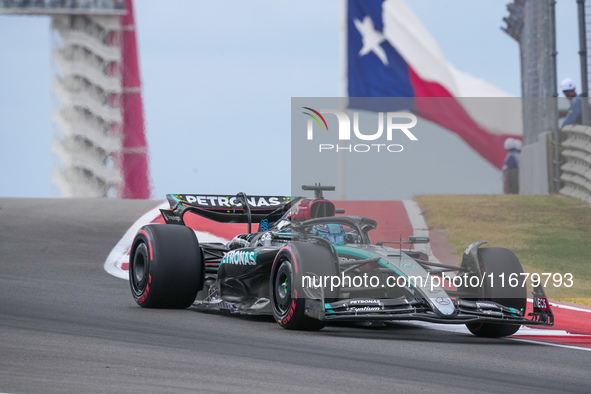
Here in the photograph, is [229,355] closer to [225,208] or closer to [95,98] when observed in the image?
[225,208]

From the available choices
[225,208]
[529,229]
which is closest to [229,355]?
[225,208]

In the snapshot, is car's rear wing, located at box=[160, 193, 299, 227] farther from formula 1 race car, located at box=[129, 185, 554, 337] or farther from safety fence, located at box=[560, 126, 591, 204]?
safety fence, located at box=[560, 126, 591, 204]

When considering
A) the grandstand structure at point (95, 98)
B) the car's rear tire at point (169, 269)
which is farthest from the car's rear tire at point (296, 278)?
the grandstand structure at point (95, 98)

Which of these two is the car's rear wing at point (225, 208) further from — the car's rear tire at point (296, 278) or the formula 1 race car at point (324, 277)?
the car's rear tire at point (296, 278)

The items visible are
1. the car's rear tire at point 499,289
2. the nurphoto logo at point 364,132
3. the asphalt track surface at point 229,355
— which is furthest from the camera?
the nurphoto logo at point 364,132

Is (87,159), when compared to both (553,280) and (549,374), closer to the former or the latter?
(553,280)

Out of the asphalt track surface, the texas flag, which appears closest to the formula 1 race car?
the asphalt track surface

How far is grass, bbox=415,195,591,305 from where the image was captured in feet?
39.0

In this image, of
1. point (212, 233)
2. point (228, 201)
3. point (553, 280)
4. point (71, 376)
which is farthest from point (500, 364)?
point (212, 233)

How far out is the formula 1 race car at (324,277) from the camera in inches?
286

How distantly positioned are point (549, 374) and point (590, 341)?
2.12 meters

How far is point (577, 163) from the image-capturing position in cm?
1535

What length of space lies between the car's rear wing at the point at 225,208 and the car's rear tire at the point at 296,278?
2.35 metres

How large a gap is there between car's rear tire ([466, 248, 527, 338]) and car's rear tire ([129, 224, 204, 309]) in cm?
260
